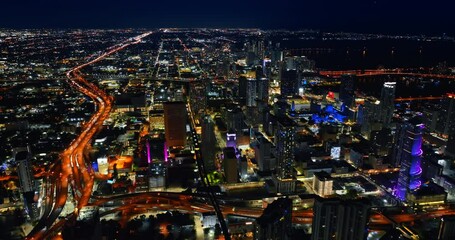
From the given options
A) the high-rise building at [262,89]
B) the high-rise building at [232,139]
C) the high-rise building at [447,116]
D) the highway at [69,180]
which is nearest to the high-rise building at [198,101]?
the high-rise building at [262,89]

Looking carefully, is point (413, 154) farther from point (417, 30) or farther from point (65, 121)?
point (417, 30)

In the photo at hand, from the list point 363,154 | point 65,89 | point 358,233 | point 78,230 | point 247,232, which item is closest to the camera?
point 78,230

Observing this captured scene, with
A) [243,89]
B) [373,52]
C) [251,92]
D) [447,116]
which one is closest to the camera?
[447,116]

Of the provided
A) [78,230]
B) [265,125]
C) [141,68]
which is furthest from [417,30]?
[78,230]

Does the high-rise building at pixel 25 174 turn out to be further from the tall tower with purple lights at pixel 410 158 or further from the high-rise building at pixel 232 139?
the tall tower with purple lights at pixel 410 158

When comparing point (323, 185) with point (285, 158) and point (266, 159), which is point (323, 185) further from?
point (266, 159)

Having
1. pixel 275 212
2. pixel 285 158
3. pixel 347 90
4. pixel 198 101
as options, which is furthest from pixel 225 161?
pixel 347 90
